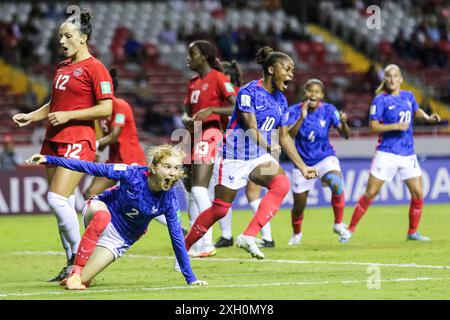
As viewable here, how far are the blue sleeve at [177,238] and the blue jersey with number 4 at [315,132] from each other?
579 cm

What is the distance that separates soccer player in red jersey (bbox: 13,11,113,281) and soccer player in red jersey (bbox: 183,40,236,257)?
2.65 meters

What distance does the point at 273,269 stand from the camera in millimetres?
11711

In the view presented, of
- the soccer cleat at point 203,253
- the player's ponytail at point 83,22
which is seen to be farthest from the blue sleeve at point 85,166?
the soccer cleat at point 203,253

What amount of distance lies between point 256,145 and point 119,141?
3.81 meters

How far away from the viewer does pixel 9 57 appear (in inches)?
1220

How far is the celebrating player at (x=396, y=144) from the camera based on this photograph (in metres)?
15.5

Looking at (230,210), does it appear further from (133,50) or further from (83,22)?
(133,50)

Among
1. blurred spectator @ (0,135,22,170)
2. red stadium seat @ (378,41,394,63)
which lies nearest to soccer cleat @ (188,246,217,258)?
blurred spectator @ (0,135,22,170)

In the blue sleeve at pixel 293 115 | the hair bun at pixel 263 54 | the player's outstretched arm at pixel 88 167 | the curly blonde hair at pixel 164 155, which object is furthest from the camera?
the blue sleeve at pixel 293 115

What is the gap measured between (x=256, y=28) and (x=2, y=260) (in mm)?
20321

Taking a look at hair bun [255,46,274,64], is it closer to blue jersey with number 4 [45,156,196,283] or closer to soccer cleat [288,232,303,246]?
blue jersey with number 4 [45,156,196,283]

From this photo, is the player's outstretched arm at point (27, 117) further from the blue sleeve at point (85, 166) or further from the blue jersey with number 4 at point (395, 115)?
the blue jersey with number 4 at point (395, 115)

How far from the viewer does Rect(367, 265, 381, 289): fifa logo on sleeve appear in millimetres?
9906
